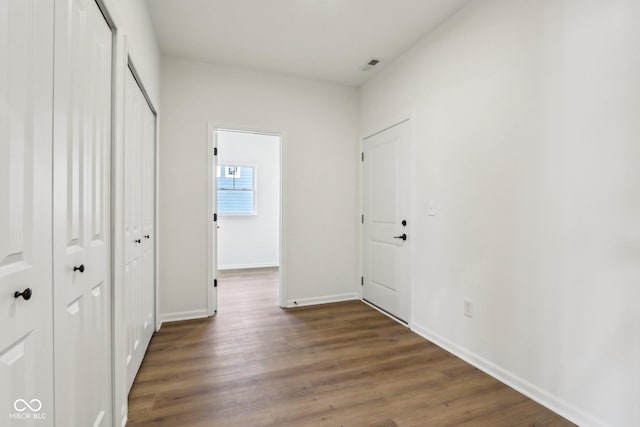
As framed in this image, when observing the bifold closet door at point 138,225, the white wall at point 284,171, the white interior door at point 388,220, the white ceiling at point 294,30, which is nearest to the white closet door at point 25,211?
the bifold closet door at point 138,225

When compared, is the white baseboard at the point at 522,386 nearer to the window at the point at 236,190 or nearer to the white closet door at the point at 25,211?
the white closet door at the point at 25,211

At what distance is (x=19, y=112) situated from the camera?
78 cm

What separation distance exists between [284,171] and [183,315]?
6.37 ft

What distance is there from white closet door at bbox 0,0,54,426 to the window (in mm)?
4970

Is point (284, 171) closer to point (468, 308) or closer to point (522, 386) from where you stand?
point (468, 308)

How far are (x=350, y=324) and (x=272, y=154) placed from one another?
4.05 meters

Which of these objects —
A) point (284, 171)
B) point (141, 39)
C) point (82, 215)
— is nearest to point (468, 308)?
point (284, 171)

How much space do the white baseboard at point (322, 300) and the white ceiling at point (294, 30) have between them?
2.75 meters

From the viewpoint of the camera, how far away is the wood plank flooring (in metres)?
1.70

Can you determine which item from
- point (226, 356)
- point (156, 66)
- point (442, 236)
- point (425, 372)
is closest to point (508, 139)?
point (442, 236)

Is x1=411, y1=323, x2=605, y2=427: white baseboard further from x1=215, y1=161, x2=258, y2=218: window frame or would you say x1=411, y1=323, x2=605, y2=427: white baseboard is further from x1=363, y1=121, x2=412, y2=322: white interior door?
x1=215, y1=161, x2=258, y2=218: window frame

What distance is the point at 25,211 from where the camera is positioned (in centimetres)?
81

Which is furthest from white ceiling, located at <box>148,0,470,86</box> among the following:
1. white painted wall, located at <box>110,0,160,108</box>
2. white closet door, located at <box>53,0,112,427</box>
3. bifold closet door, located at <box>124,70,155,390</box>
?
white closet door, located at <box>53,0,112,427</box>

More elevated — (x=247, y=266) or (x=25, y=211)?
(x=25, y=211)
